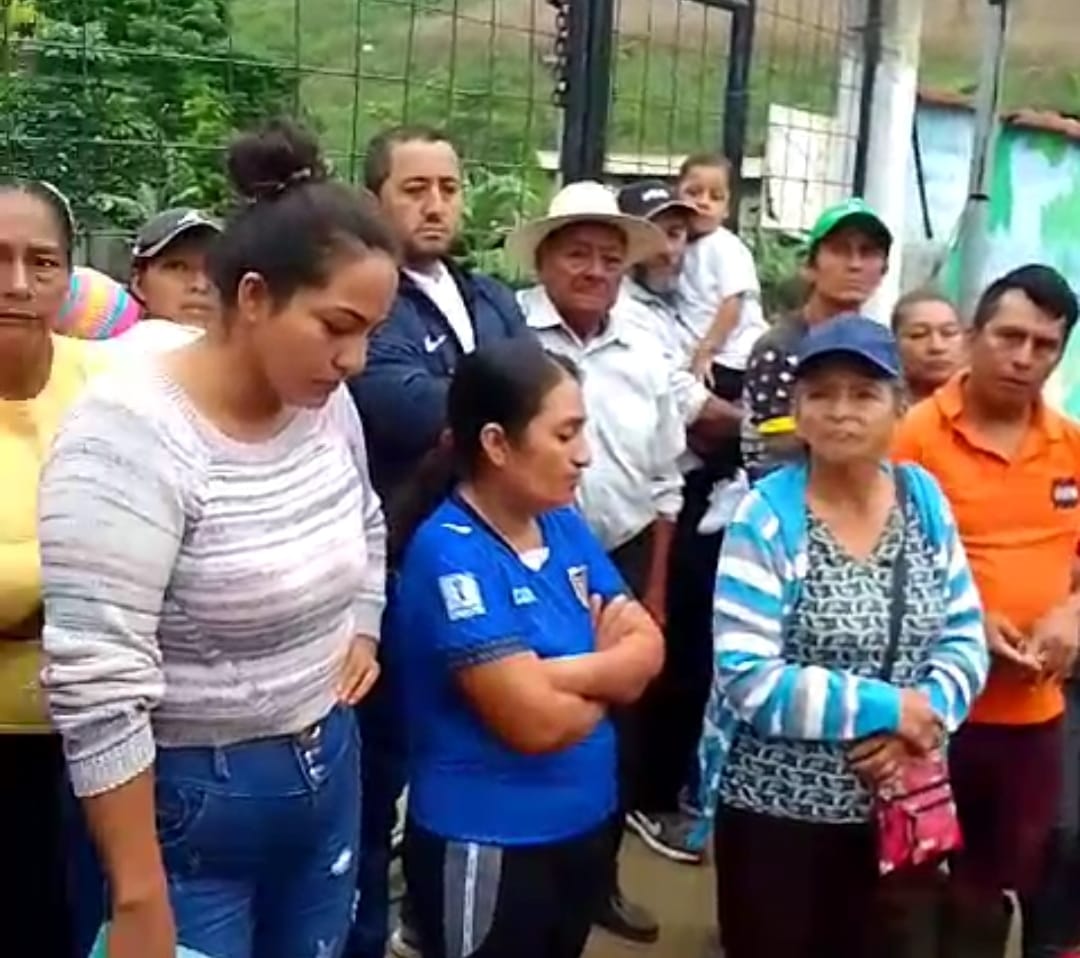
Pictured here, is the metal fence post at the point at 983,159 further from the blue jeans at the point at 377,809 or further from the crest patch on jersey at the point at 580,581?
the crest patch on jersey at the point at 580,581

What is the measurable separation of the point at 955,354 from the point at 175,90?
2.11m

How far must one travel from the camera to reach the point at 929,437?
139 inches

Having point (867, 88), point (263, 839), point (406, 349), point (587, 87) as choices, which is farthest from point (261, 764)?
point (867, 88)

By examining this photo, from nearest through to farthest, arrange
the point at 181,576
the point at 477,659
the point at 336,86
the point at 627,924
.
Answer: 1. the point at 181,576
2. the point at 477,659
3. the point at 627,924
4. the point at 336,86

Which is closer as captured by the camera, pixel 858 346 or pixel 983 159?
pixel 858 346

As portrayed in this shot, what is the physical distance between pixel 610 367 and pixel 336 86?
150cm

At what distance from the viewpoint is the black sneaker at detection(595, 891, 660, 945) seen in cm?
417

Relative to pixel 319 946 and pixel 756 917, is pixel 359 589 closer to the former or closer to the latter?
pixel 319 946

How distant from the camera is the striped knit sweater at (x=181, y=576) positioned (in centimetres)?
206

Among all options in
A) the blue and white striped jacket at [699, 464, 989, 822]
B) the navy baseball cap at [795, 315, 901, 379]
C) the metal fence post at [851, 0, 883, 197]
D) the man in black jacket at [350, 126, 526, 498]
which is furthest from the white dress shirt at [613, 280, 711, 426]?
the metal fence post at [851, 0, 883, 197]

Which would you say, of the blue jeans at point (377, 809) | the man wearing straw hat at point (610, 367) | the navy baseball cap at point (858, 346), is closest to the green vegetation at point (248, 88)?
the man wearing straw hat at point (610, 367)

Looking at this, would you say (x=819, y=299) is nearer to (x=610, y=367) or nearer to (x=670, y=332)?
(x=670, y=332)

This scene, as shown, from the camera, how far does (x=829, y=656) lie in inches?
119

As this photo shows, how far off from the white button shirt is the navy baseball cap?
83 centimetres
